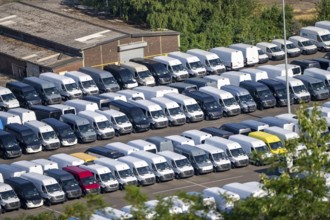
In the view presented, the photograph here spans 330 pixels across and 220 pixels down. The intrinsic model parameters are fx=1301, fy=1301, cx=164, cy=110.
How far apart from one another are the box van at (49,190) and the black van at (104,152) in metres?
4.18

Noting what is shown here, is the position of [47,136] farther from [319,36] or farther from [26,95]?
[319,36]

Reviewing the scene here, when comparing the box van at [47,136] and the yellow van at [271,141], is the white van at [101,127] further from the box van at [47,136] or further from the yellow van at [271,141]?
the yellow van at [271,141]

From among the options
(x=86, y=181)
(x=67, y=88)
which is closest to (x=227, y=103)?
(x=67, y=88)

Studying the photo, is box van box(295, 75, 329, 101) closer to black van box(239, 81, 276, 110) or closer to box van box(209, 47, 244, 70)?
black van box(239, 81, 276, 110)

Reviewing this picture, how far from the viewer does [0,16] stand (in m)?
82.6

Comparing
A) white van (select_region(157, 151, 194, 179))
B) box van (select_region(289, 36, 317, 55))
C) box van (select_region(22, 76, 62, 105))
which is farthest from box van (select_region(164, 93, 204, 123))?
box van (select_region(289, 36, 317, 55))

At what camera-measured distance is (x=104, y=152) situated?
58.5 metres

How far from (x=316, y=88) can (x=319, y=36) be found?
1159 centimetres

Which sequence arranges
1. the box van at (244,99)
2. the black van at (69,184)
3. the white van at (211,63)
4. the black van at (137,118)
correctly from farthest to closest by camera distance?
the white van at (211,63)
the box van at (244,99)
the black van at (137,118)
the black van at (69,184)

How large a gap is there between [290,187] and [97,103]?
30.8 m

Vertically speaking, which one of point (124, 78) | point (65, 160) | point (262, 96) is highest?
point (65, 160)

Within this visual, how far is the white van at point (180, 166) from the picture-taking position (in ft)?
186

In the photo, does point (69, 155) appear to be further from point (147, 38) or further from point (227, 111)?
point (147, 38)

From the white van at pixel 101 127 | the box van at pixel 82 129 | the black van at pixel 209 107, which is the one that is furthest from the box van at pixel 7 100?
the black van at pixel 209 107
